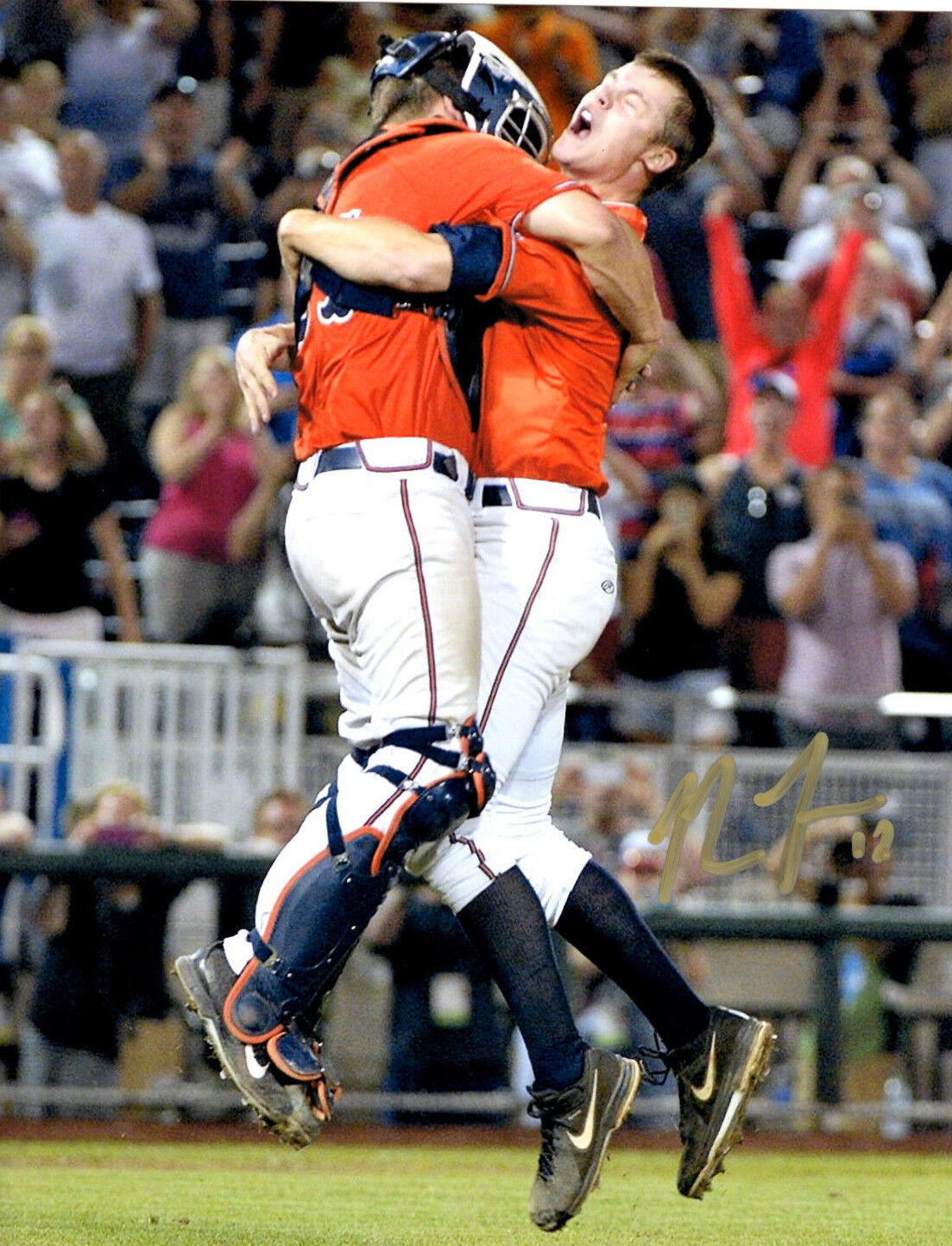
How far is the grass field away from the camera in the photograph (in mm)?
3566

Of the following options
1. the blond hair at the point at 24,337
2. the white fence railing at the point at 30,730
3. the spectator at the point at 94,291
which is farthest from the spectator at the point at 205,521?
the white fence railing at the point at 30,730

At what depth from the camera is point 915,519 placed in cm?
897

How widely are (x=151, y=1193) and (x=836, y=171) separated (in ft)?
23.5

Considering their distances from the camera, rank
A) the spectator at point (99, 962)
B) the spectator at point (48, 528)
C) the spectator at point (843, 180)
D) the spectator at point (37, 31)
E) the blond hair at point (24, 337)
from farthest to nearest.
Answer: the spectator at point (843, 180)
the spectator at point (37, 31)
the blond hair at point (24, 337)
the spectator at point (48, 528)
the spectator at point (99, 962)

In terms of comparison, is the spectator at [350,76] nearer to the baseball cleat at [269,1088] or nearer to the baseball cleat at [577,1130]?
the baseball cleat at [577,1130]

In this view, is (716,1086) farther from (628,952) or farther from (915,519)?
(915,519)

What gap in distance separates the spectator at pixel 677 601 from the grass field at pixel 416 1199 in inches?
104

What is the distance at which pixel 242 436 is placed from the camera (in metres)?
8.61

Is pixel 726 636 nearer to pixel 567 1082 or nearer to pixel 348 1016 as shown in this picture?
pixel 348 1016

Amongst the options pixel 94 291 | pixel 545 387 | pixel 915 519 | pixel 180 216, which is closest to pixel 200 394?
pixel 94 291

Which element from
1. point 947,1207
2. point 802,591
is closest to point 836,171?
point 802,591

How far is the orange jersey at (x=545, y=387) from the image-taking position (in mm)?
3586

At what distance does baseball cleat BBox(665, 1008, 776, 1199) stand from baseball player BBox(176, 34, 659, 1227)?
0.63 feet

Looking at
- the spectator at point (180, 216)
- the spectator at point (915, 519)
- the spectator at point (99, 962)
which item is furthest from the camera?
the spectator at point (180, 216)
